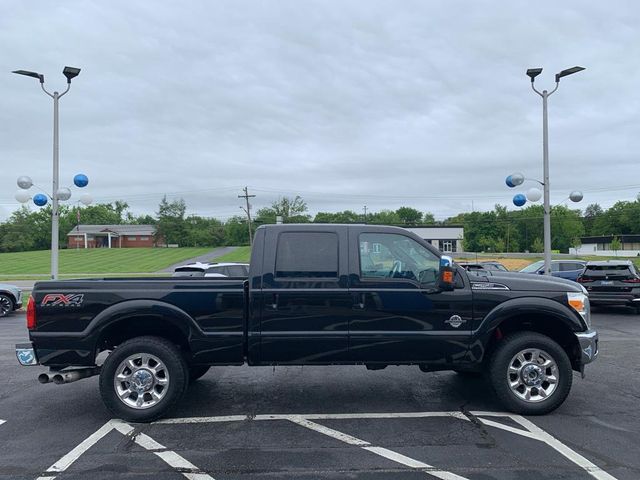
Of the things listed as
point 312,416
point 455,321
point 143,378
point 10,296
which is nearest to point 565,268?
point 455,321

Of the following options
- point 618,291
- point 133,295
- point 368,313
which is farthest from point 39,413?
point 618,291

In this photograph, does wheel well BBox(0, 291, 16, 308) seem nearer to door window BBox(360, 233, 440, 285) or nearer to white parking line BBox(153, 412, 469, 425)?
white parking line BBox(153, 412, 469, 425)

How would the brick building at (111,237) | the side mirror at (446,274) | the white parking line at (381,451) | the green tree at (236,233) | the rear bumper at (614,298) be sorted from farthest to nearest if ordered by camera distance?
the green tree at (236,233) < the brick building at (111,237) < the rear bumper at (614,298) < the side mirror at (446,274) < the white parking line at (381,451)

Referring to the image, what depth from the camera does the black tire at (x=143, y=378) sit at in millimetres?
4988

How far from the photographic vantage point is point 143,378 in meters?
5.04

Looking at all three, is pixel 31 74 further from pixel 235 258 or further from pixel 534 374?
pixel 235 258

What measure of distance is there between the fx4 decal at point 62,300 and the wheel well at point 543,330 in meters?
4.29

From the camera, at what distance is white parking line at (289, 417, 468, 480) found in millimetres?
3816

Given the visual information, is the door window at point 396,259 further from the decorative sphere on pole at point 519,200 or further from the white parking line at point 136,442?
the decorative sphere on pole at point 519,200

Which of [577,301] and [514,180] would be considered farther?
[514,180]

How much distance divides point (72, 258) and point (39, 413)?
65.3m

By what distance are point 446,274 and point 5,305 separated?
14.6 m

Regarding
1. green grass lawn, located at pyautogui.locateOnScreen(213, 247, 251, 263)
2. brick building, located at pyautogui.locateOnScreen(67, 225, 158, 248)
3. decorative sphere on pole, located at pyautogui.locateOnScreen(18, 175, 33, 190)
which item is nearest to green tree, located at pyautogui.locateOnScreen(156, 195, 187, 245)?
brick building, located at pyautogui.locateOnScreen(67, 225, 158, 248)

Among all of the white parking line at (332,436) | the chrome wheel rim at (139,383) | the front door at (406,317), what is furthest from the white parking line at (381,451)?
the chrome wheel rim at (139,383)
